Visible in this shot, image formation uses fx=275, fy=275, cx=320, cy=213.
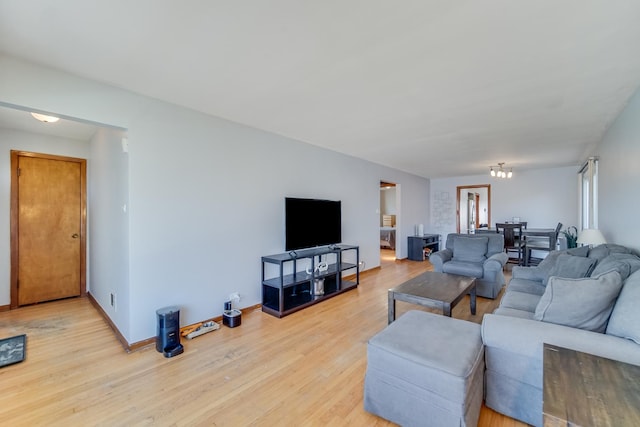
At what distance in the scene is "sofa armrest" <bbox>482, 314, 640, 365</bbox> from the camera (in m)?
1.38

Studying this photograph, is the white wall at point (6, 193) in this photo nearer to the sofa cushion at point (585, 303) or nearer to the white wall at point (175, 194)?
the white wall at point (175, 194)

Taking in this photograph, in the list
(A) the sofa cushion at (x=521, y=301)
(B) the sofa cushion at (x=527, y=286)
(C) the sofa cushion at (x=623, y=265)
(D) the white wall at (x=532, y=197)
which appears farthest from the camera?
(D) the white wall at (x=532, y=197)

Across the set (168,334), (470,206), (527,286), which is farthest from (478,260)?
(470,206)

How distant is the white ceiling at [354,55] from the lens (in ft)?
4.85

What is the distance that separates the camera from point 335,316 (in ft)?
10.8

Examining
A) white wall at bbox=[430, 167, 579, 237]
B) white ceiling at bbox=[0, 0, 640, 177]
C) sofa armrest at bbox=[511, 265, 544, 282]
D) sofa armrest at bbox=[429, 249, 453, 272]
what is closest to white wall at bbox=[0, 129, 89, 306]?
white ceiling at bbox=[0, 0, 640, 177]

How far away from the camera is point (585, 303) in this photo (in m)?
1.60

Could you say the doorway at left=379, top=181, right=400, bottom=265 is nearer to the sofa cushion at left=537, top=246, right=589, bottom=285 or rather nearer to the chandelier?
the chandelier

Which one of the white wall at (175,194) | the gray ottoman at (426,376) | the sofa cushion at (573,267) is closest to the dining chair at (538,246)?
the sofa cushion at (573,267)

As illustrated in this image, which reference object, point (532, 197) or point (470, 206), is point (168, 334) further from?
point (470, 206)

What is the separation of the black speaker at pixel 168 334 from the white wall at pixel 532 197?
7.38 m

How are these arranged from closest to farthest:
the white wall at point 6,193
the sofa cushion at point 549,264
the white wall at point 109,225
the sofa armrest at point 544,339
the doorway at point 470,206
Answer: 1. the sofa armrest at point 544,339
2. the white wall at point 109,225
3. the sofa cushion at point 549,264
4. the white wall at point 6,193
5. the doorway at point 470,206

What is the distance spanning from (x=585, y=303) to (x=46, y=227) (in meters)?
5.81

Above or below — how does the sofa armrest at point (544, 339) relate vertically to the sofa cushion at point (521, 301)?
above
